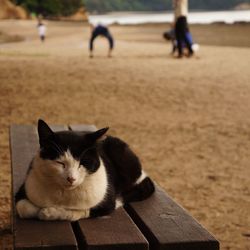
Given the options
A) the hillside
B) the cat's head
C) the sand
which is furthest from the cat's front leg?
the hillside

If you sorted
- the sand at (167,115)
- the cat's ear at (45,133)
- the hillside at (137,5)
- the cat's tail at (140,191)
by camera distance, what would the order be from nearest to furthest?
the cat's ear at (45,133) → the cat's tail at (140,191) → the sand at (167,115) → the hillside at (137,5)

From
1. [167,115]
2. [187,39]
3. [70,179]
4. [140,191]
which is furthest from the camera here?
[187,39]

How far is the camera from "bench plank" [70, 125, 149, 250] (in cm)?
244

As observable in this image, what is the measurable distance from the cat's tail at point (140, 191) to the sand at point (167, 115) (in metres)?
1.28

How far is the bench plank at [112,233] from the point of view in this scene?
96.1 inches

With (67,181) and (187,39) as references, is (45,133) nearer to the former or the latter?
(67,181)

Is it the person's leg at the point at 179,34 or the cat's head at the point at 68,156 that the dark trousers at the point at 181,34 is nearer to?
the person's leg at the point at 179,34

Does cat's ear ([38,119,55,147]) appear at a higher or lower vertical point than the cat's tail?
higher

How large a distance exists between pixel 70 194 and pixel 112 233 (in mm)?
244

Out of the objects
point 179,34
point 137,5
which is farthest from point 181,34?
point 137,5

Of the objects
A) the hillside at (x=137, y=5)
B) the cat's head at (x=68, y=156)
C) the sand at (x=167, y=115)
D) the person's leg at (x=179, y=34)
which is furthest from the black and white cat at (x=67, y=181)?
the hillside at (x=137, y=5)

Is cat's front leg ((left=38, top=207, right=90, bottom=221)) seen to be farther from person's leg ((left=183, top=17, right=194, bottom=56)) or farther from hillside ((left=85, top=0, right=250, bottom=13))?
hillside ((left=85, top=0, right=250, bottom=13))

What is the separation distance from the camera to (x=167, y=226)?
106 inches

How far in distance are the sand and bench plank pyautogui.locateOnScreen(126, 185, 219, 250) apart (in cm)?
139
